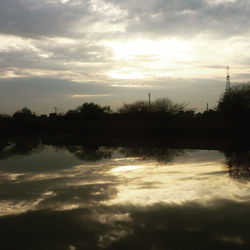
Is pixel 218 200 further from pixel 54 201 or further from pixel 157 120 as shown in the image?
pixel 157 120

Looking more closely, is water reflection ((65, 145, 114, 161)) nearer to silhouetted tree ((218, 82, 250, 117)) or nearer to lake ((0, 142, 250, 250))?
lake ((0, 142, 250, 250))

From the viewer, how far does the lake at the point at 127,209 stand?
15.6 ft

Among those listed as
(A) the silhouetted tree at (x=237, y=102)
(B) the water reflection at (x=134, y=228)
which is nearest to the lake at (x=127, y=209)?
(B) the water reflection at (x=134, y=228)

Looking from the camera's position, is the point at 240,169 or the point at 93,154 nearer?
the point at 240,169

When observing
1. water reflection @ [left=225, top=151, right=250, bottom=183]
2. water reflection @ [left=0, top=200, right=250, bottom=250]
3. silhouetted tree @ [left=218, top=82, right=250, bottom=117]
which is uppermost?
silhouetted tree @ [left=218, top=82, right=250, bottom=117]

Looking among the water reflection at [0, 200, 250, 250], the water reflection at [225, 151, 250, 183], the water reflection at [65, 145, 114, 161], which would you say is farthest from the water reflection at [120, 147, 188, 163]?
the water reflection at [0, 200, 250, 250]

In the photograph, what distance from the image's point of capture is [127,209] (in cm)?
643

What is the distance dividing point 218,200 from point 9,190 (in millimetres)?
6527

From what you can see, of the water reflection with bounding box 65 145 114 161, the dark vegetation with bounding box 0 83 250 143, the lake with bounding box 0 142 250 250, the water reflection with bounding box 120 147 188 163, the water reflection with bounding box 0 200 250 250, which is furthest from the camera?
the dark vegetation with bounding box 0 83 250 143

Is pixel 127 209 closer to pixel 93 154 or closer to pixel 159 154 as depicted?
pixel 159 154

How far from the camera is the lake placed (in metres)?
4.76

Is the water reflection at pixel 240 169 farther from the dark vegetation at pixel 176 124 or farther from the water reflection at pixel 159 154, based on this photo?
the dark vegetation at pixel 176 124

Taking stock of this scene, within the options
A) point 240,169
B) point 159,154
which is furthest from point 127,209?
point 159,154

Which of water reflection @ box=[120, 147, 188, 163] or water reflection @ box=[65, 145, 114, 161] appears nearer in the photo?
water reflection @ box=[120, 147, 188, 163]
